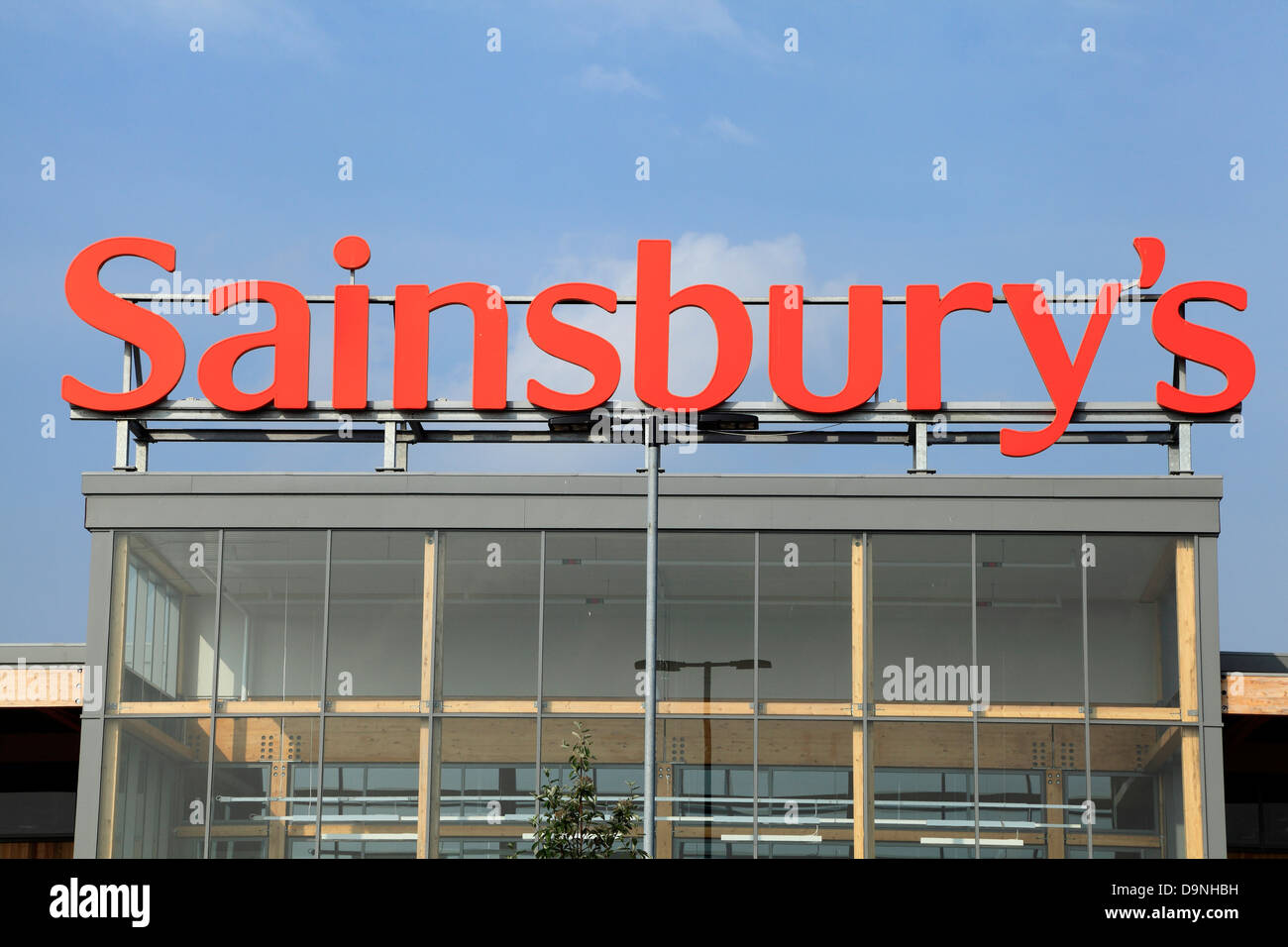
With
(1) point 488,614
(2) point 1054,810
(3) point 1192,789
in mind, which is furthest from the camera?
(1) point 488,614

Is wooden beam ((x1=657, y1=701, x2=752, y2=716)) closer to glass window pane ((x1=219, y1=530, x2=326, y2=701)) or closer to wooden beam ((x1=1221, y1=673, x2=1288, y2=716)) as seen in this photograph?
glass window pane ((x1=219, y1=530, x2=326, y2=701))

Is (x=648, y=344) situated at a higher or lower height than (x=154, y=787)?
higher

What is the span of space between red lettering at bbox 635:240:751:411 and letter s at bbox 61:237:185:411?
8.31 meters

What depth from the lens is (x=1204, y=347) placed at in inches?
1163

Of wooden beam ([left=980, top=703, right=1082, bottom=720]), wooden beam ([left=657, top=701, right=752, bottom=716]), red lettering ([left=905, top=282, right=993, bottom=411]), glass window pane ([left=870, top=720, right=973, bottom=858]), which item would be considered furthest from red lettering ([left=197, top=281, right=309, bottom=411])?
wooden beam ([left=980, top=703, right=1082, bottom=720])

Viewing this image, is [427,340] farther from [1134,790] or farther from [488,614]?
[1134,790]

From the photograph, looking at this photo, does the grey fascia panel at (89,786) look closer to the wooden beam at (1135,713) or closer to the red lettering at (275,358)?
the red lettering at (275,358)

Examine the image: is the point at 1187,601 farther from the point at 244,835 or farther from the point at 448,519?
the point at 244,835

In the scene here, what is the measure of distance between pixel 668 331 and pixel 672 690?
22.1 feet

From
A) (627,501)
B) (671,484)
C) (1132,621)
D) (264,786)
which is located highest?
(671,484)

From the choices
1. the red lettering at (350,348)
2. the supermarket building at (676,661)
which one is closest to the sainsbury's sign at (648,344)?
the red lettering at (350,348)

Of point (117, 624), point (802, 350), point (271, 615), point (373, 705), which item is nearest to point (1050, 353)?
point (802, 350)

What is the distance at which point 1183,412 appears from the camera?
28.9m

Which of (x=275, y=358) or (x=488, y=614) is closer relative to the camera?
(x=488, y=614)
